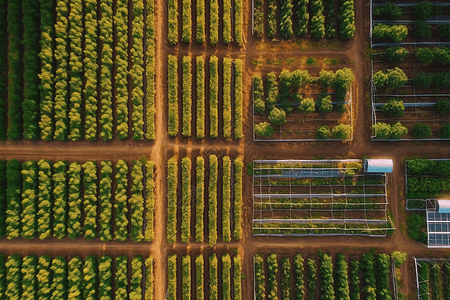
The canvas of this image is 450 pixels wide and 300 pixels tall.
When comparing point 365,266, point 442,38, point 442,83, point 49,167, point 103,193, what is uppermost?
point 442,38

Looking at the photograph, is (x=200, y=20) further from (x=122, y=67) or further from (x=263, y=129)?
(x=263, y=129)

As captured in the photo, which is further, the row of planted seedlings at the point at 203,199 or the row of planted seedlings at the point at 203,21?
the row of planted seedlings at the point at 203,21

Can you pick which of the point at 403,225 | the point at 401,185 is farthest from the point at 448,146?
the point at 403,225

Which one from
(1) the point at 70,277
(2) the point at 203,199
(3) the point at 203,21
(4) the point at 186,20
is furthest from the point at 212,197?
(4) the point at 186,20

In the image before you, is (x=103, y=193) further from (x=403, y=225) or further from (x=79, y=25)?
(x=403, y=225)

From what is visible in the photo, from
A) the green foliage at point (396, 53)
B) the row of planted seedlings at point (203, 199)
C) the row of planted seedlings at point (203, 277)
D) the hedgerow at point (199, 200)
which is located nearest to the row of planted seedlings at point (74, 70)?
the row of planted seedlings at point (203, 199)

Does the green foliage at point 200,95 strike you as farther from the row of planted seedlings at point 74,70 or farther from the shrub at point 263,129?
the shrub at point 263,129

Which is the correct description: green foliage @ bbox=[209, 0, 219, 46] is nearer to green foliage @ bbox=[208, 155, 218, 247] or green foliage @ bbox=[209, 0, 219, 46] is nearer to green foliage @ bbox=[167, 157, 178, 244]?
green foliage @ bbox=[208, 155, 218, 247]
